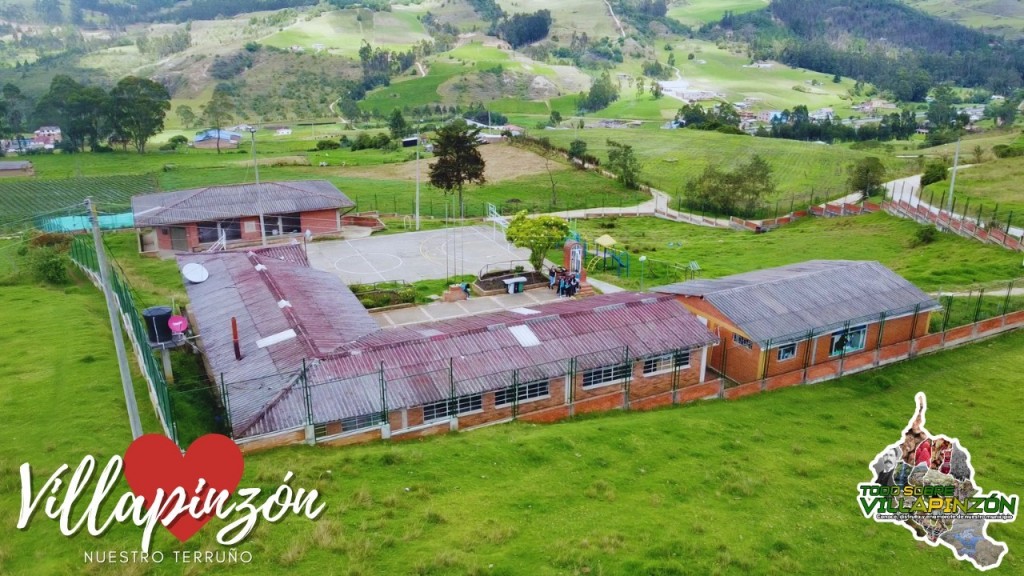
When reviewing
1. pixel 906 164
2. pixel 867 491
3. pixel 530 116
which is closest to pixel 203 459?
pixel 867 491

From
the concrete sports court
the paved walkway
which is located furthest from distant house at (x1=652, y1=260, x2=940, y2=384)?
the concrete sports court

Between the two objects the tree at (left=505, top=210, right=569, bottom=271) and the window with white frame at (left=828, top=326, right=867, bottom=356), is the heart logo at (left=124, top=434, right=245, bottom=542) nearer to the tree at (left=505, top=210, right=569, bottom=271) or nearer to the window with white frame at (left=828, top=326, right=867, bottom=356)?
the window with white frame at (left=828, top=326, right=867, bottom=356)

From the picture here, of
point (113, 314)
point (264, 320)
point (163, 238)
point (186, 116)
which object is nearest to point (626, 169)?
point (163, 238)

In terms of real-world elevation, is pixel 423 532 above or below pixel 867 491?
below

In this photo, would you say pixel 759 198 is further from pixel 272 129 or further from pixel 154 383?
pixel 272 129

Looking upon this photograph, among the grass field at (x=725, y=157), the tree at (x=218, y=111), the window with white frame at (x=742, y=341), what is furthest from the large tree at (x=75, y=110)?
the window with white frame at (x=742, y=341)

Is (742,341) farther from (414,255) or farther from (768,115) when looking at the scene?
(768,115)

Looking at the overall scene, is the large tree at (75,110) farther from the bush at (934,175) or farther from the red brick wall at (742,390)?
the bush at (934,175)
